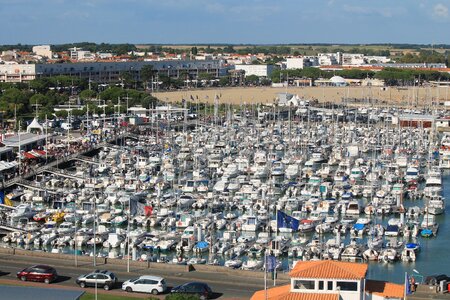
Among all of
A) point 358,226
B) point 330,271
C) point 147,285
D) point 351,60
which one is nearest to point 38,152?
point 358,226

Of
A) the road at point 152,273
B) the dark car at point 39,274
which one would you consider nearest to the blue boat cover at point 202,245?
the road at point 152,273

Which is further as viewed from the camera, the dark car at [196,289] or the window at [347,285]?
the dark car at [196,289]

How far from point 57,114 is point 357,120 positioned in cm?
2427

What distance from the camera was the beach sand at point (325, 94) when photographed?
308 feet

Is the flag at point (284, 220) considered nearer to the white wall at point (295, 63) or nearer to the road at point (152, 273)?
the road at point (152, 273)

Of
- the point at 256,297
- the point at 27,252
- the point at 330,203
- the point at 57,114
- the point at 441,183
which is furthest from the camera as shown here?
the point at 57,114

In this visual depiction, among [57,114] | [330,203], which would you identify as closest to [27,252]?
[330,203]

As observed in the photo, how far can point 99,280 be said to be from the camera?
72.2ft

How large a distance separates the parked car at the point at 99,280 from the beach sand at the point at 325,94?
223ft

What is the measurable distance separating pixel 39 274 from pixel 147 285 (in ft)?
9.59

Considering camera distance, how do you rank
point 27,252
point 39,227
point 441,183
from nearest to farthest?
point 27,252 < point 39,227 < point 441,183

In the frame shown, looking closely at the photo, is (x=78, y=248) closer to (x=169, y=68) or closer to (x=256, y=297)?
(x=256, y=297)

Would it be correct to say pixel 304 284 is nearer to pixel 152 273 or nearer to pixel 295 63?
pixel 152 273

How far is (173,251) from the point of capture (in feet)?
108
